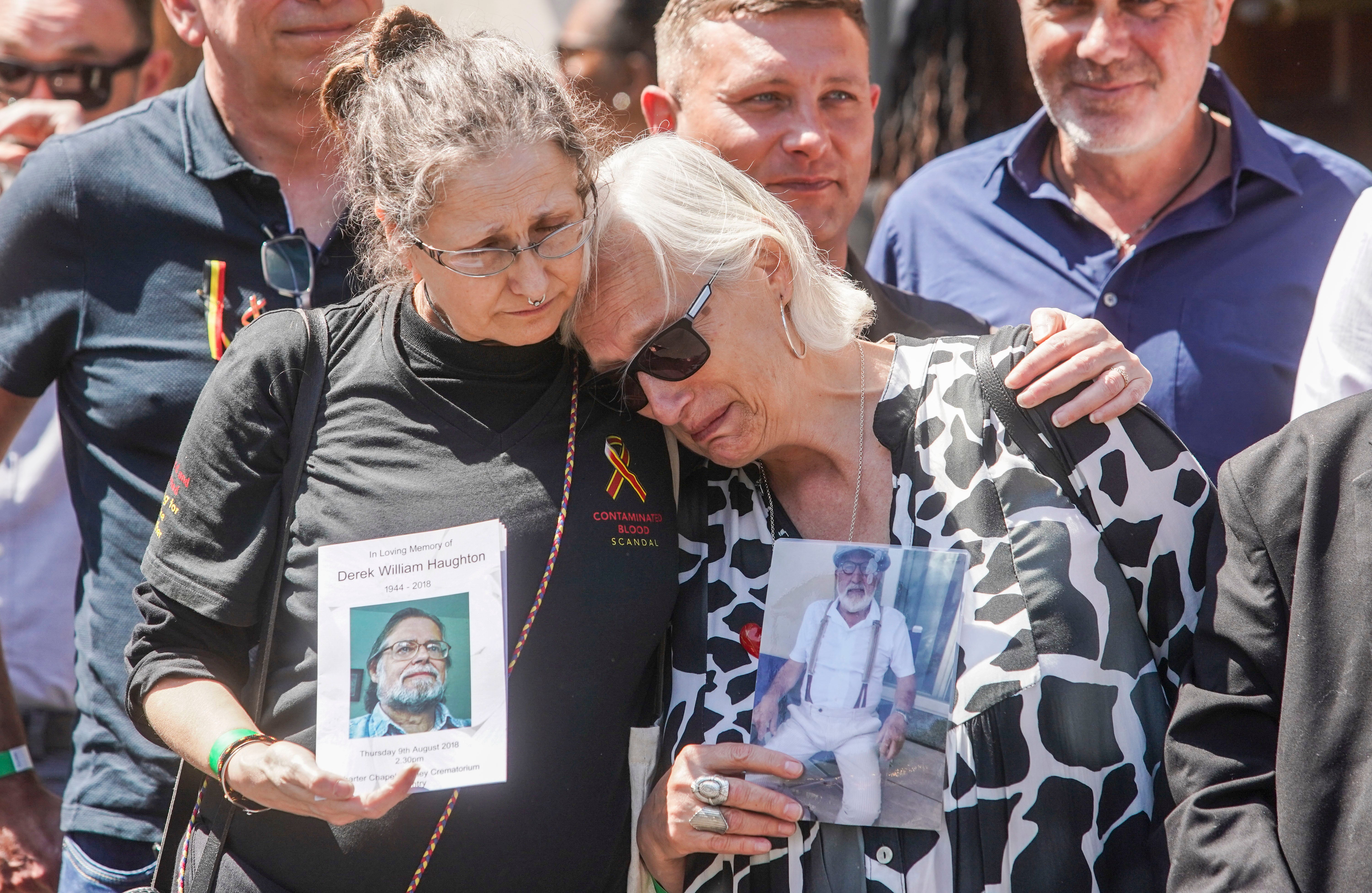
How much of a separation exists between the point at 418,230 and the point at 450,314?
0.52ft

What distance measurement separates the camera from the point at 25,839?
289 cm

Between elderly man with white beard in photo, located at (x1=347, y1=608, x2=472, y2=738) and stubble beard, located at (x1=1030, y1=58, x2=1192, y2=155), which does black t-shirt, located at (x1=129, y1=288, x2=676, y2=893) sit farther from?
stubble beard, located at (x1=1030, y1=58, x2=1192, y2=155)

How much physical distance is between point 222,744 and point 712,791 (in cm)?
78

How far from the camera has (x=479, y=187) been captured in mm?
2016

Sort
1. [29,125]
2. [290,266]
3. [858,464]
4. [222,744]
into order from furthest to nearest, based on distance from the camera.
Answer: [29,125]
[290,266]
[858,464]
[222,744]

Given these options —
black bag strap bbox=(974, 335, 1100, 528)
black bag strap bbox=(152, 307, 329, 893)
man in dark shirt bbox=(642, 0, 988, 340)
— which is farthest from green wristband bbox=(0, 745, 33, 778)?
black bag strap bbox=(974, 335, 1100, 528)

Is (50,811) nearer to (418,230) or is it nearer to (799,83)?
(418,230)

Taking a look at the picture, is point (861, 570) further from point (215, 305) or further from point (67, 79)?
point (67, 79)

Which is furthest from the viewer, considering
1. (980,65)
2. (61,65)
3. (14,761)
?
(980,65)

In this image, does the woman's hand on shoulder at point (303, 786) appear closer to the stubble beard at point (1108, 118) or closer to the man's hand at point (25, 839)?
the man's hand at point (25, 839)

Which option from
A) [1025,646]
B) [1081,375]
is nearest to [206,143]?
[1081,375]

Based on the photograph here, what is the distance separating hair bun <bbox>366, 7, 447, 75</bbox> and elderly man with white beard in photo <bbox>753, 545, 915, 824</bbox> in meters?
1.13

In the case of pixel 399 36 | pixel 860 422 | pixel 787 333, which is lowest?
pixel 860 422

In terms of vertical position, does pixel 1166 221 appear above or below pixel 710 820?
above
